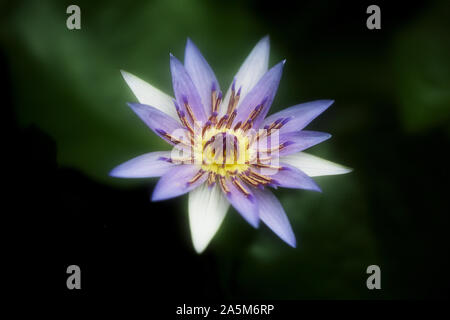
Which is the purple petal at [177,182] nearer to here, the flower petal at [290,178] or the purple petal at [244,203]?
the purple petal at [244,203]

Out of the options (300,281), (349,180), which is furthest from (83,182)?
(349,180)

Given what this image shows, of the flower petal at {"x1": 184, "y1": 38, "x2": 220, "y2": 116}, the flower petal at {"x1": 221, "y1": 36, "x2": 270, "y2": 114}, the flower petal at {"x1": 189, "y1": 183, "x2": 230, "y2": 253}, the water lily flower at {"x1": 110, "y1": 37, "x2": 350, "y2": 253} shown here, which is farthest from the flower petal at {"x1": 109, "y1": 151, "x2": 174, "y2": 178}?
the flower petal at {"x1": 221, "y1": 36, "x2": 270, "y2": 114}

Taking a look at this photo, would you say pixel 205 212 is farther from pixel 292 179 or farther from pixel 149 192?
pixel 149 192

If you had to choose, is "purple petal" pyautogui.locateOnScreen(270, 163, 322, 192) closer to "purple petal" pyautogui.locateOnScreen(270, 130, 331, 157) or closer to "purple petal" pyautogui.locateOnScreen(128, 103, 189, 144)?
"purple petal" pyautogui.locateOnScreen(270, 130, 331, 157)
